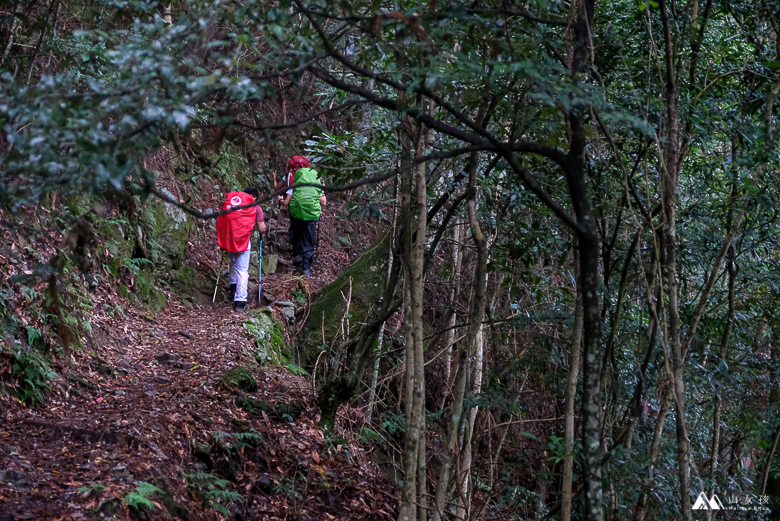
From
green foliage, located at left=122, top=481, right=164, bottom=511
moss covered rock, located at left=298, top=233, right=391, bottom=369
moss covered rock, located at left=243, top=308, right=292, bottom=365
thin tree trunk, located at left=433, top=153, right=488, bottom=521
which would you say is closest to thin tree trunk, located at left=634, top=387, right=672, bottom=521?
thin tree trunk, located at left=433, top=153, right=488, bottom=521

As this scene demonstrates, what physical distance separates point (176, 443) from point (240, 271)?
4.35 metres

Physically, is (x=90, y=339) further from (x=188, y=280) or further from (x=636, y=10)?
(x=636, y=10)

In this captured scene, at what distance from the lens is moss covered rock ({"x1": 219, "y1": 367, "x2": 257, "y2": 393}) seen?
6719 millimetres

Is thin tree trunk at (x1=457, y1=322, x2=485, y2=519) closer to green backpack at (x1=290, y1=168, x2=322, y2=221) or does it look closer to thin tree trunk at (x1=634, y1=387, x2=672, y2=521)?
thin tree trunk at (x1=634, y1=387, x2=672, y2=521)

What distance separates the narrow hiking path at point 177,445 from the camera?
4.34m

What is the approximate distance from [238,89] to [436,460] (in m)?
6.97

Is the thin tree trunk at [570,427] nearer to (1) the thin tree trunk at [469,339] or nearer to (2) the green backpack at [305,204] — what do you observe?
(1) the thin tree trunk at [469,339]

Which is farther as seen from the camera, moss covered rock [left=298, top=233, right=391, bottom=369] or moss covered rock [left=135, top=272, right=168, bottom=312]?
moss covered rock [left=135, top=272, right=168, bottom=312]

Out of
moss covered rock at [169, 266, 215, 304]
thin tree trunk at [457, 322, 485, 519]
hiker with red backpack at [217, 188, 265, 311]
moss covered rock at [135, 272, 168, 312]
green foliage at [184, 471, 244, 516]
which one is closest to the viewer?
green foliage at [184, 471, 244, 516]

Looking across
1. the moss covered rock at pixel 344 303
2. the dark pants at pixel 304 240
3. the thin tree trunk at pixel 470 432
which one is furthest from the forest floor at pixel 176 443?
the dark pants at pixel 304 240

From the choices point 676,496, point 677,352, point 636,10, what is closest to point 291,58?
point 677,352

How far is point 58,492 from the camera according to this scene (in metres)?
4.19

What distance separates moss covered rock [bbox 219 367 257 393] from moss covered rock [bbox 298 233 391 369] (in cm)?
157

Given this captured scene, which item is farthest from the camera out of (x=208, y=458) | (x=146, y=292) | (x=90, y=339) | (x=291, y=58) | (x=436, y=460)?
(x=146, y=292)
